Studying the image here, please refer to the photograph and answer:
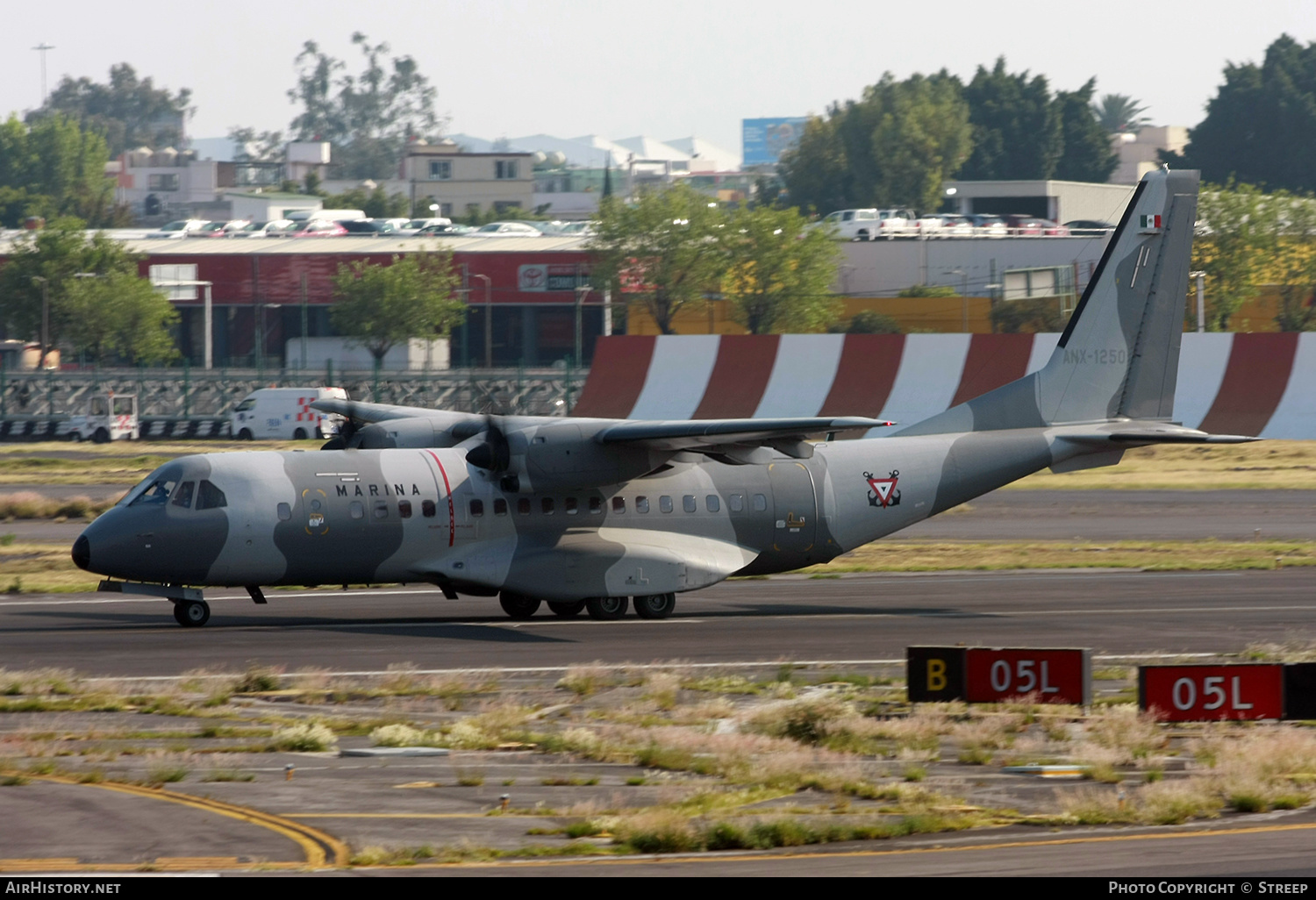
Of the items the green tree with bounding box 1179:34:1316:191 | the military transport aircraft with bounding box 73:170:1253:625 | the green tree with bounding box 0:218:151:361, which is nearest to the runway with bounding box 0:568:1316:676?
the military transport aircraft with bounding box 73:170:1253:625

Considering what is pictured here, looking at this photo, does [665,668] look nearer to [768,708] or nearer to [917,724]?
[768,708]

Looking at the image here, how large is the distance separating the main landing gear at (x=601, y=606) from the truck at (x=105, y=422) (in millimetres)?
48602

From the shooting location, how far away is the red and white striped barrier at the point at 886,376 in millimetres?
46500

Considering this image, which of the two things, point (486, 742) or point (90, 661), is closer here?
point (486, 742)

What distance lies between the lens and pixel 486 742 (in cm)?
1634

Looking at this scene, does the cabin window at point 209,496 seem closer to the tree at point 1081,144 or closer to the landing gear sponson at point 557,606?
the landing gear sponson at point 557,606

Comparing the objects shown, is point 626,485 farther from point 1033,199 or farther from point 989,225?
point 1033,199

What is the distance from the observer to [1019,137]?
573ft

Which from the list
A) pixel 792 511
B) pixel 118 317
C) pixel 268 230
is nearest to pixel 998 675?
pixel 792 511

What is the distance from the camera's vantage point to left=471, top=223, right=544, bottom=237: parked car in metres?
125

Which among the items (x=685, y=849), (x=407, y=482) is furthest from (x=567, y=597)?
(x=685, y=849)

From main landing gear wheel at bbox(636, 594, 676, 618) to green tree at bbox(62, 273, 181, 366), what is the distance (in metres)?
78.1

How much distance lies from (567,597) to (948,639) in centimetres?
636

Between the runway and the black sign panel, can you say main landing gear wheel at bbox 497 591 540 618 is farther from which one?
the black sign panel
